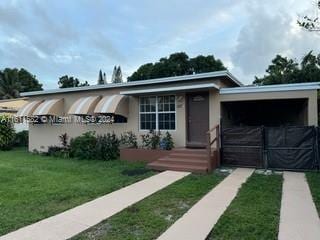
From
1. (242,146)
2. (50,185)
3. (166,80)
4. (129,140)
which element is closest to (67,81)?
(129,140)

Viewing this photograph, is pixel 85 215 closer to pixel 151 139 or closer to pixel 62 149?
pixel 151 139

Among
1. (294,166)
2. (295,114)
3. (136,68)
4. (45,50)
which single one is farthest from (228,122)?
(136,68)

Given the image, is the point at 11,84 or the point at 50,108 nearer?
the point at 50,108

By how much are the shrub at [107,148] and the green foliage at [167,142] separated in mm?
2474

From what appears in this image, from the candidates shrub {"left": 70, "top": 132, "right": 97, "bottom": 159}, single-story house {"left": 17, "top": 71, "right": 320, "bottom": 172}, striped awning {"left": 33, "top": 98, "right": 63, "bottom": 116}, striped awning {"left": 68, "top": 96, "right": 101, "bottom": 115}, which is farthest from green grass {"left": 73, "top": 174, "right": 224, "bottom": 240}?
striped awning {"left": 33, "top": 98, "right": 63, "bottom": 116}

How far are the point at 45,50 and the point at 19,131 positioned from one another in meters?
7.53

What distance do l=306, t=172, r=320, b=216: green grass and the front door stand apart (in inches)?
183

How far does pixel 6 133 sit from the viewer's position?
67.2 feet

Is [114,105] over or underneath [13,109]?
Answer: underneath

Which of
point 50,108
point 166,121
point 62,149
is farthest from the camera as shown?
point 50,108

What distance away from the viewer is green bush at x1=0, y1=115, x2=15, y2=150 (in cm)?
2016

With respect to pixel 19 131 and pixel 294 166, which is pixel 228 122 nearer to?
pixel 294 166

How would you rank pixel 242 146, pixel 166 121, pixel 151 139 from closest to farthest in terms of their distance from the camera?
pixel 242 146, pixel 151 139, pixel 166 121

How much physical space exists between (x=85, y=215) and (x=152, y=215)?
54.2 inches
